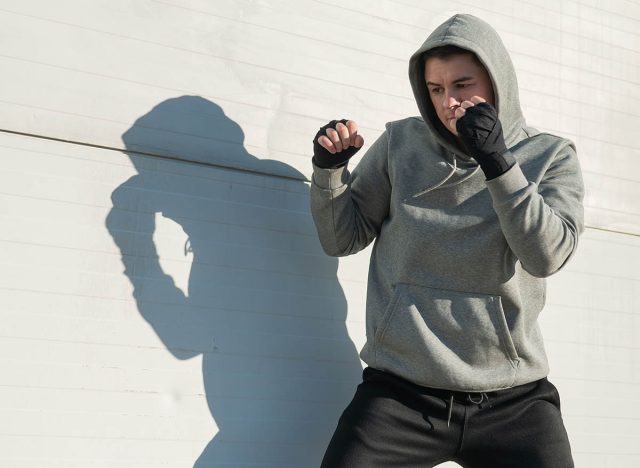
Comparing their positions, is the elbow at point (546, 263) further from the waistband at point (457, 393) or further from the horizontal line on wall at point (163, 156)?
the horizontal line on wall at point (163, 156)

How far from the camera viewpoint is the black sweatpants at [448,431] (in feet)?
5.46

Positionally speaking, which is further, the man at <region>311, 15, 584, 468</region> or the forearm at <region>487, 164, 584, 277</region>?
the man at <region>311, 15, 584, 468</region>

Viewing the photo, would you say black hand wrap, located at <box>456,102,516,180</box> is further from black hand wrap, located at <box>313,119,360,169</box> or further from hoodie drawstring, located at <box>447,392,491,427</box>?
hoodie drawstring, located at <box>447,392,491,427</box>

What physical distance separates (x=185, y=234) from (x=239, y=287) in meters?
0.17

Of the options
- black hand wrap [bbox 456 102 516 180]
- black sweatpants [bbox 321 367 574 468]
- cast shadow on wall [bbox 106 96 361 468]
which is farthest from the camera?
cast shadow on wall [bbox 106 96 361 468]

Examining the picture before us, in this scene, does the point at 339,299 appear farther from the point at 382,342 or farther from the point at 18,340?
the point at 18,340

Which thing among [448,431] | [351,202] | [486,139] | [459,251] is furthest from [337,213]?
[448,431]

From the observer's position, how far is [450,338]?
5.63ft

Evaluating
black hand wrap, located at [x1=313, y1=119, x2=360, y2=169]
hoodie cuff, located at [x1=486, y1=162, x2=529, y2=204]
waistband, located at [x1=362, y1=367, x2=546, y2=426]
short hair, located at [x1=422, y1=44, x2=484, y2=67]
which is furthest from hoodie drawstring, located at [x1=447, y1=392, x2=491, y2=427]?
short hair, located at [x1=422, y1=44, x2=484, y2=67]

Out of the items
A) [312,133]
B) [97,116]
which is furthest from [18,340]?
[312,133]

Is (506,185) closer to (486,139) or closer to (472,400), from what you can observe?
(486,139)

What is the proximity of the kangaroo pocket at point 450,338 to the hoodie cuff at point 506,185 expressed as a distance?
0.24m

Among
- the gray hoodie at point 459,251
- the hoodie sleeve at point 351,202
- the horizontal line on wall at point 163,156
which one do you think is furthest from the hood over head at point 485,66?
the horizontal line on wall at point 163,156

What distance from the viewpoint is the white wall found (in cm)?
177
